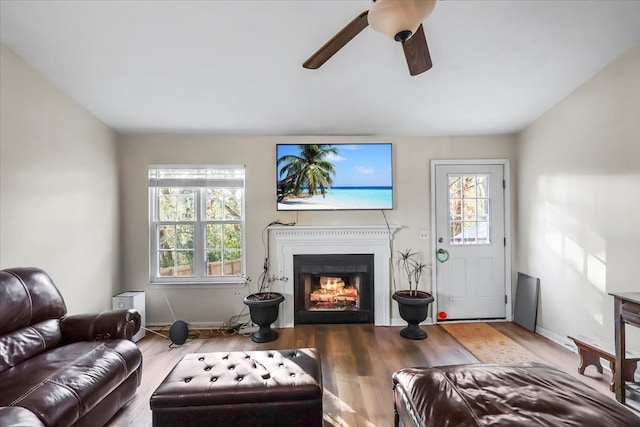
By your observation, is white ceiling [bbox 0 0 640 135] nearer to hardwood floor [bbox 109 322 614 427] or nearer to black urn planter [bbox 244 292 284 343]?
black urn planter [bbox 244 292 284 343]

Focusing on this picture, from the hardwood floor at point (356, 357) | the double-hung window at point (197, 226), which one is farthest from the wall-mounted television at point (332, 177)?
the hardwood floor at point (356, 357)

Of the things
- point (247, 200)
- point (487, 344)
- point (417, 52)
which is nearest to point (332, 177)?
point (247, 200)

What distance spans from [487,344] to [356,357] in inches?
56.9

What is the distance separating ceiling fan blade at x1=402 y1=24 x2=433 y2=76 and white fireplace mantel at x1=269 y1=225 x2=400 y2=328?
2.26 metres

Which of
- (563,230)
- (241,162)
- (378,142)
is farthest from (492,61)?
(241,162)

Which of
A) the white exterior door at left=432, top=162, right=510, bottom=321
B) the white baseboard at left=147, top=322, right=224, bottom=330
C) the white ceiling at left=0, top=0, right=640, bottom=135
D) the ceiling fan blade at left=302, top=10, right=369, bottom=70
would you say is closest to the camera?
the ceiling fan blade at left=302, top=10, right=369, bottom=70

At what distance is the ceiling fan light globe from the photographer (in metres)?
1.21

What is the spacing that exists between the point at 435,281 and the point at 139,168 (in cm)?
394

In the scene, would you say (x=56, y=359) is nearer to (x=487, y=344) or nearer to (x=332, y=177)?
(x=332, y=177)

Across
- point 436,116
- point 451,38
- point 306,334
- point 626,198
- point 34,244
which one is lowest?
point 306,334

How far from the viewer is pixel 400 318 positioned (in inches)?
153

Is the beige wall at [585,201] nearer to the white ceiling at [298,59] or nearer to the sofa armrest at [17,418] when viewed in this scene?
the white ceiling at [298,59]

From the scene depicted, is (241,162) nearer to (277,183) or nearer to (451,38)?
(277,183)

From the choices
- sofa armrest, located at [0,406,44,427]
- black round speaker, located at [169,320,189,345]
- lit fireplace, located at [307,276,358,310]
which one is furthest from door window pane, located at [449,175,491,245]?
sofa armrest, located at [0,406,44,427]
